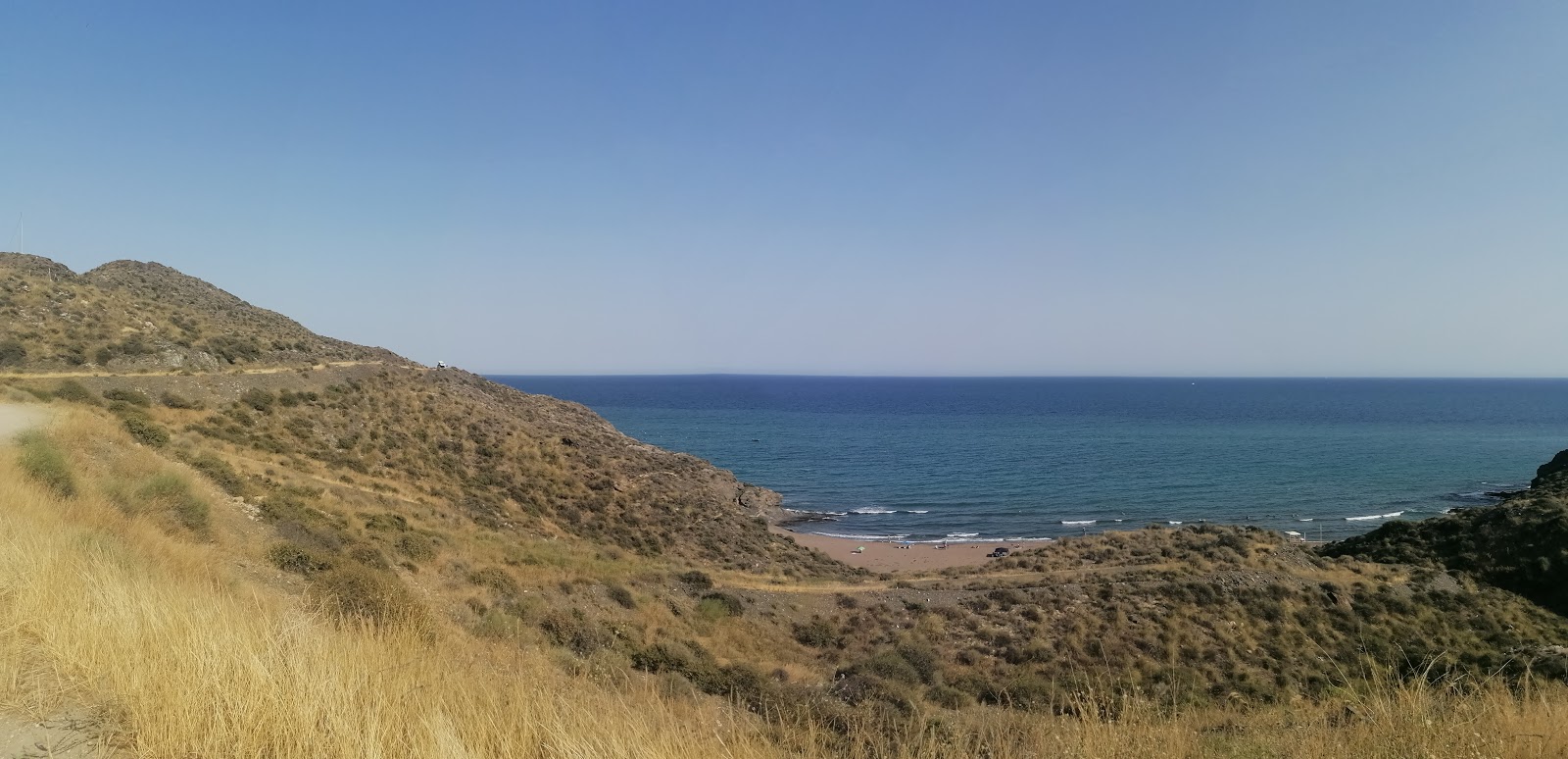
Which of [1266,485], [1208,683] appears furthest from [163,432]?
[1266,485]

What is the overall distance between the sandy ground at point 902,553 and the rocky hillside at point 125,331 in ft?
110

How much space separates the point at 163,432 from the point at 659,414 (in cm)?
11686

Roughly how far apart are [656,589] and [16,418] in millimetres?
16118

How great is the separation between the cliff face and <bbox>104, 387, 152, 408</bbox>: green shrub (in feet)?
162

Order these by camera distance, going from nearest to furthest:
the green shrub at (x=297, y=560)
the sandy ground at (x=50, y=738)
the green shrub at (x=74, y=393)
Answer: the sandy ground at (x=50, y=738)
the green shrub at (x=297, y=560)
the green shrub at (x=74, y=393)

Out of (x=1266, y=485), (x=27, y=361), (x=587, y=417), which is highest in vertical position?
(x=27, y=361)

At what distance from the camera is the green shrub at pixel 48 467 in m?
10.4

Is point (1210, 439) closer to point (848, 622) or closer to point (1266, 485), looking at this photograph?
point (1266, 485)

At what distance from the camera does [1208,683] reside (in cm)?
1720

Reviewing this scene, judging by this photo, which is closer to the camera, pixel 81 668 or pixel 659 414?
pixel 81 668

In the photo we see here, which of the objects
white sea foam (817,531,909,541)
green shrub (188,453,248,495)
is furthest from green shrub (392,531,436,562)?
white sea foam (817,531,909,541)

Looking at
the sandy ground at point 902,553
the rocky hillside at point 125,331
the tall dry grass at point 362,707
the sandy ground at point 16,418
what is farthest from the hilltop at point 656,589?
the sandy ground at point 902,553

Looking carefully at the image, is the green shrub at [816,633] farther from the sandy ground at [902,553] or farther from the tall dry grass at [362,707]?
the tall dry grass at [362,707]

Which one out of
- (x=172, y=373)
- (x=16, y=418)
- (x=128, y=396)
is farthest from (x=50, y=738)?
(x=172, y=373)
